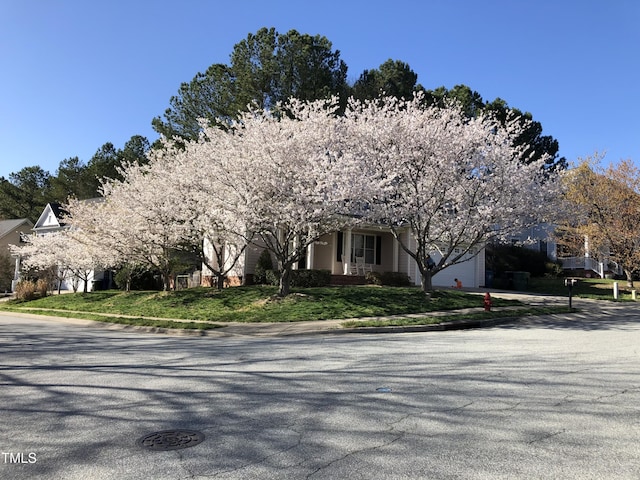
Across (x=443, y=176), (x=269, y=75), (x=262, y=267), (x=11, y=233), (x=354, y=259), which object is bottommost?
(x=262, y=267)

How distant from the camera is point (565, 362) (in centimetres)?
829

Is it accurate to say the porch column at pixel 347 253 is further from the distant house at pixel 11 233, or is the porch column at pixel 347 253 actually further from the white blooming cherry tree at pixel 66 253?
the distant house at pixel 11 233

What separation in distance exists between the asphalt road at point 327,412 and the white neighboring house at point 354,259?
55.7 feet

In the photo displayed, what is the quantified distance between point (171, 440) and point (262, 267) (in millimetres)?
21683

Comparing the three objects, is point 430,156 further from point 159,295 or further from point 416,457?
point 416,457

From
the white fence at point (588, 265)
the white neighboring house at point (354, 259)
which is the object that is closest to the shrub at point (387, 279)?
the white neighboring house at point (354, 259)

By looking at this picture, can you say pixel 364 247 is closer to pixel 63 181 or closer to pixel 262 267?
pixel 262 267

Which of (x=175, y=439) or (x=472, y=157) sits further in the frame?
(x=472, y=157)

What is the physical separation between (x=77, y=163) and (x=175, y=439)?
53802 mm

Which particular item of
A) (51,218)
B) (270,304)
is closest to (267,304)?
(270,304)

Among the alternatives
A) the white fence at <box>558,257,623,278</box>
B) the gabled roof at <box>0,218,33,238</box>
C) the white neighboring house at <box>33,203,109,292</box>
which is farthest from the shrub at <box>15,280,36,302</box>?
the white fence at <box>558,257,623,278</box>

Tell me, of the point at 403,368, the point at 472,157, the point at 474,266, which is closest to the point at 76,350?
the point at 403,368

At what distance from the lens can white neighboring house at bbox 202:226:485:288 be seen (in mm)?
26953

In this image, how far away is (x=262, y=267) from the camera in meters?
26.1
